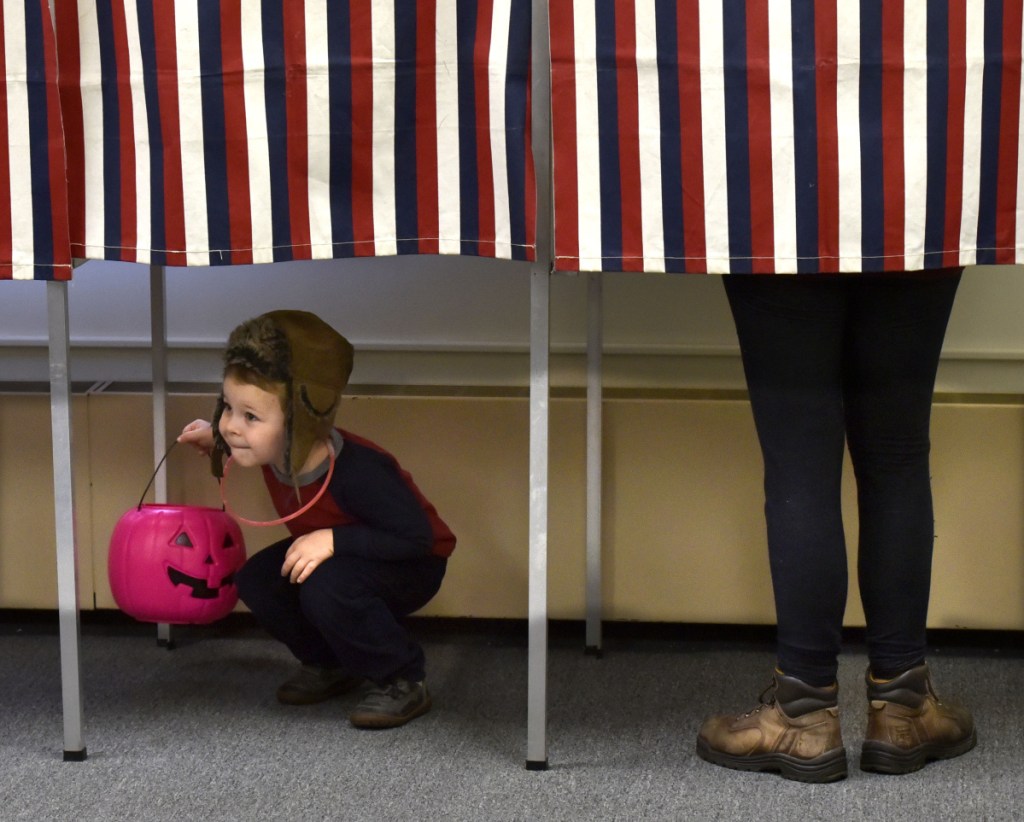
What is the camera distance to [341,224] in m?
1.67

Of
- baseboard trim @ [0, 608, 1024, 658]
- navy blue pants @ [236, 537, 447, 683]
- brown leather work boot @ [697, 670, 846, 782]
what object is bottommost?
baseboard trim @ [0, 608, 1024, 658]

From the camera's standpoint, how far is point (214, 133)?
166 cm

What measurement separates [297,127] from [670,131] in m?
0.48

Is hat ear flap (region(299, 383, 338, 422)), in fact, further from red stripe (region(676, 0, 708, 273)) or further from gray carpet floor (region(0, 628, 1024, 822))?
red stripe (region(676, 0, 708, 273))

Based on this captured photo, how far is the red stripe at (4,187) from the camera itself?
1651 millimetres

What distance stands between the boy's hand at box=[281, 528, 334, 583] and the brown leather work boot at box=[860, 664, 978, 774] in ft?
2.63

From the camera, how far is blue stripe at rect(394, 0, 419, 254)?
1.61 metres

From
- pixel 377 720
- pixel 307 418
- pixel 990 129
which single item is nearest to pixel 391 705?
pixel 377 720

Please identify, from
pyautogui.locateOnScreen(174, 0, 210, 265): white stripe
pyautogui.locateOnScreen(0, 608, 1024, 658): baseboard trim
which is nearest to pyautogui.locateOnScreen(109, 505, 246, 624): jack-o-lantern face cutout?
pyautogui.locateOnScreen(0, 608, 1024, 658): baseboard trim

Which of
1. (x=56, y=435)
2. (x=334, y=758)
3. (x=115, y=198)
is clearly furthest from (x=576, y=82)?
(x=334, y=758)

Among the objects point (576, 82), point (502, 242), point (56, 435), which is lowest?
point (56, 435)

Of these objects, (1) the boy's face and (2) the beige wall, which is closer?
(1) the boy's face

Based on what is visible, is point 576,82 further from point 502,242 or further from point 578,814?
point 578,814

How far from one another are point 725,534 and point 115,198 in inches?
47.2
